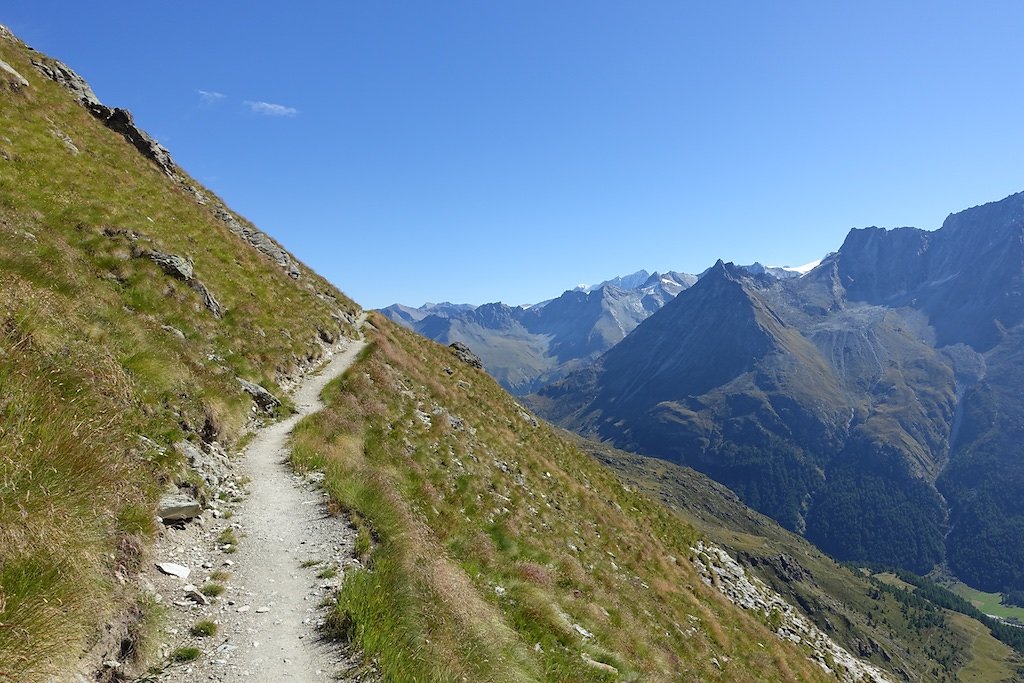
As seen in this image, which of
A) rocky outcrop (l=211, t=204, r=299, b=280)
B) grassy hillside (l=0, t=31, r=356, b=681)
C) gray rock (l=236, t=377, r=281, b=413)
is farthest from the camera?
rocky outcrop (l=211, t=204, r=299, b=280)

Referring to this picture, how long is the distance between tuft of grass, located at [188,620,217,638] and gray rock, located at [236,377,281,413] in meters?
13.1

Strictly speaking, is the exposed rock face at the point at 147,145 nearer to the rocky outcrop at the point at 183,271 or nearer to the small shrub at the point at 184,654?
the rocky outcrop at the point at 183,271

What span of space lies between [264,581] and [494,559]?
273 inches

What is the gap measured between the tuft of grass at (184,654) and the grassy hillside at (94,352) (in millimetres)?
640

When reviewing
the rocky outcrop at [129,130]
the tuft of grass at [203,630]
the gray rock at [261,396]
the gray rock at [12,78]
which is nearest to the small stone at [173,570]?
the tuft of grass at [203,630]

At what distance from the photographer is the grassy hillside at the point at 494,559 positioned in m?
10.0

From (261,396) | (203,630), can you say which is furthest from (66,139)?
(203,630)

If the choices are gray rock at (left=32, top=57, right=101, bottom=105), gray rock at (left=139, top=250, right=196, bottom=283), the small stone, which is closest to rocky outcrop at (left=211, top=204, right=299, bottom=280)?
gray rock at (left=32, top=57, right=101, bottom=105)

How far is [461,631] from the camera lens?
984 cm

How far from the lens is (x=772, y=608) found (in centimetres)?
3875

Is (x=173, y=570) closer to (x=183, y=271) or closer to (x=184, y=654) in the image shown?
(x=184, y=654)

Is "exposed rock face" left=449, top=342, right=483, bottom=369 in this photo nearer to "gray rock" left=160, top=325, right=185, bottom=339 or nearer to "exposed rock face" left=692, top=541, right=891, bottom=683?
"exposed rock face" left=692, top=541, right=891, bottom=683

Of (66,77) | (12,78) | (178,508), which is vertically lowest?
(178,508)

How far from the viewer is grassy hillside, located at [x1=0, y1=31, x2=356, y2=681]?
253 inches
